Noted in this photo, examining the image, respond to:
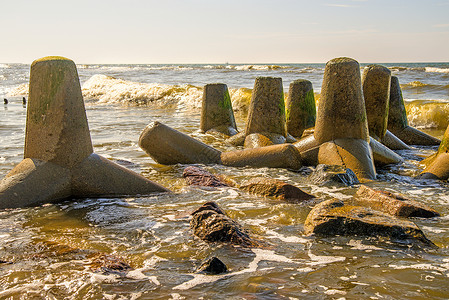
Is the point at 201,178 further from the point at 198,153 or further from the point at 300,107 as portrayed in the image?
the point at 300,107

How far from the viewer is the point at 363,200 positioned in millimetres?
4527

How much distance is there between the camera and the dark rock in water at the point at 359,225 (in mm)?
3371

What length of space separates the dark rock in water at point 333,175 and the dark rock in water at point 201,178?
48.1 inches

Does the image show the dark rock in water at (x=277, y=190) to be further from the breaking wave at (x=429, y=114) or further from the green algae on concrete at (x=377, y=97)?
the breaking wave at (x=429, y=114)

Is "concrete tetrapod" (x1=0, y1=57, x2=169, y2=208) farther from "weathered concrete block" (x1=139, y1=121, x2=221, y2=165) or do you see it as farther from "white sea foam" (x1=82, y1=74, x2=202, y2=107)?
"white sea foam" (x1=82, y1=74, x2=202, y2=107)

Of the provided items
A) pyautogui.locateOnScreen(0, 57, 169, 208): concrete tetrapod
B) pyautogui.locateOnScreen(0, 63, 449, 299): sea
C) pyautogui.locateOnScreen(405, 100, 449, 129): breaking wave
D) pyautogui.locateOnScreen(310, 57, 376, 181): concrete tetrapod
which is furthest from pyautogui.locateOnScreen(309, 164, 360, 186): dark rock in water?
pyautogui.locateOnScreen(405, 100, 449, 129): breaking wave

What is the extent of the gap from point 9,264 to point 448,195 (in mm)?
4609

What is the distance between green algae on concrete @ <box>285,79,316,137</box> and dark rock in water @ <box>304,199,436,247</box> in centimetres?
553

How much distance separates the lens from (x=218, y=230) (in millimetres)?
3348

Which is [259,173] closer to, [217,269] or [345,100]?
[345,100]

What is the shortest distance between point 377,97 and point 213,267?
6.02 meters

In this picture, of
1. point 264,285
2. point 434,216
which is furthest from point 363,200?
point 264,285

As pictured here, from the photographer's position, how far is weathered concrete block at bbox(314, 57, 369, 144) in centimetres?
641

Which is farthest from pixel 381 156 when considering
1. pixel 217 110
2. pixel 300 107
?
pixel 217 110
